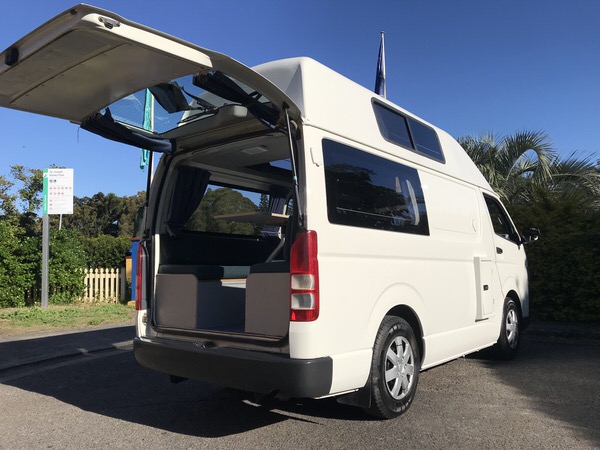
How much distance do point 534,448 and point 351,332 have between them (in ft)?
5.27

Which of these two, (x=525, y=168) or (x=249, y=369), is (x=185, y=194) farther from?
(x=525, y=168)

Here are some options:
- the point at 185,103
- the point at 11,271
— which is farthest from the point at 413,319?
the point at 11,271

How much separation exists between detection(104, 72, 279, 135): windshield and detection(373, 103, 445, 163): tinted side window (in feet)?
4.29

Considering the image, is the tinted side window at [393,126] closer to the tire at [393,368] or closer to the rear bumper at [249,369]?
the tire at [393,368]

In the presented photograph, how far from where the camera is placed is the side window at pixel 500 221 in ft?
22.2

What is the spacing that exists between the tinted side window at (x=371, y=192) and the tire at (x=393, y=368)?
881mm

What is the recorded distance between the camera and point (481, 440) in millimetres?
4000

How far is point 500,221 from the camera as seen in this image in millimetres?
7059

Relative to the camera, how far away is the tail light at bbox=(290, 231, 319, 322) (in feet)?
11.8

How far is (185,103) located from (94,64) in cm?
83

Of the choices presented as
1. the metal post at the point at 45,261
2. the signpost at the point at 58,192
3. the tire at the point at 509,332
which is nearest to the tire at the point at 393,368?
the tire at the point at 509,332

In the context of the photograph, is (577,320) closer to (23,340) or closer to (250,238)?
(250,238)

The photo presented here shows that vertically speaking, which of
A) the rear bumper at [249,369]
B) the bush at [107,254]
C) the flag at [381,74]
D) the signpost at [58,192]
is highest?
the flag at [381,74]

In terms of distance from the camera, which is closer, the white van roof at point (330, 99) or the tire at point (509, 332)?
the white van roof at point (330, 99)
